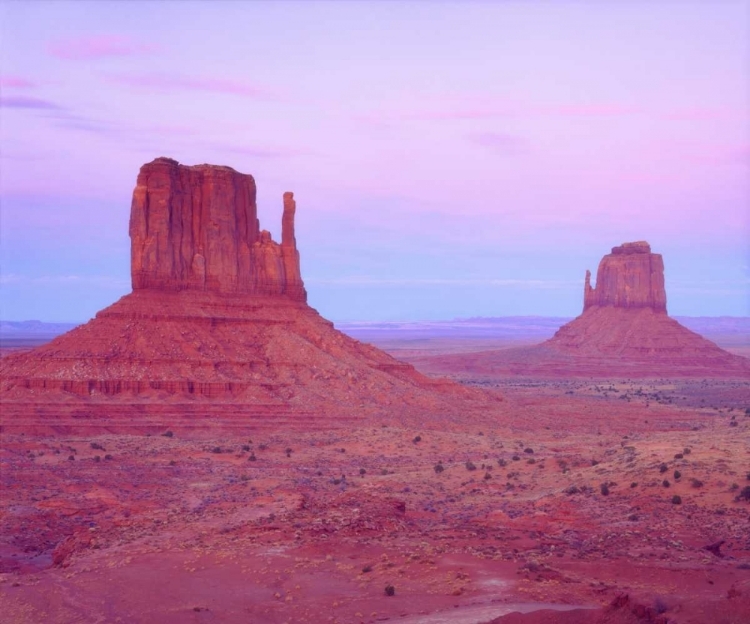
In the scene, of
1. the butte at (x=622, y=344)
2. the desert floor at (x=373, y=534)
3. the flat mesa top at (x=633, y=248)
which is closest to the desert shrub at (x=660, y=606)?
the desert floor at (x=373, y=534)

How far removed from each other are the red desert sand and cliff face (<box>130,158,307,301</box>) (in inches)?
5.5

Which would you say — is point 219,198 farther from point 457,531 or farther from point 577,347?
point 577,347

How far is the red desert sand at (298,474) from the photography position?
19.2m

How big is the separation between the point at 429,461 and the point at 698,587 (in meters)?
25.3

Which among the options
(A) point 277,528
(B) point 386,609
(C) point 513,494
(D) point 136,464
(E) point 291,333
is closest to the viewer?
(B) point 386,609

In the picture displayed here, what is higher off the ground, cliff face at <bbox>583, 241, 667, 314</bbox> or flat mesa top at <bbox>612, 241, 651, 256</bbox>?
flat mesa top at <bbox>612, 241, 651, 256</bbox>

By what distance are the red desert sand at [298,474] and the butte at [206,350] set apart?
14cm

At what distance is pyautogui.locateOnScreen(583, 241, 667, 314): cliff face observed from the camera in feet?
403

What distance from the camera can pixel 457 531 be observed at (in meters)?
24.0

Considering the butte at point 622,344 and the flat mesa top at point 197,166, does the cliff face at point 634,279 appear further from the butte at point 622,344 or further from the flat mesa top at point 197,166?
the flat mesa top at point 197,166

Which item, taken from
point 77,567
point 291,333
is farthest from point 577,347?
point 77,567

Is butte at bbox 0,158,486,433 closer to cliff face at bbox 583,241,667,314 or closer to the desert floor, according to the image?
the desert floor

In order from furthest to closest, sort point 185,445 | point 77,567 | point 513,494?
point 185,445
point 513,494
point 77,567

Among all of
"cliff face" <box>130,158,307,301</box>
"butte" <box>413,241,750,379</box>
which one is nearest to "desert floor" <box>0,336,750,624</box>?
"cliff face" <box>130,158,307,301</box>
